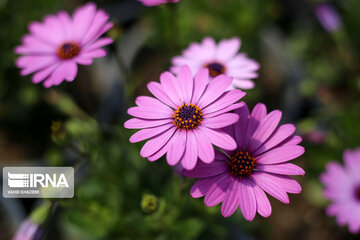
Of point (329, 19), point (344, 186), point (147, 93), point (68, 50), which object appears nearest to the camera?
point (68, 50)

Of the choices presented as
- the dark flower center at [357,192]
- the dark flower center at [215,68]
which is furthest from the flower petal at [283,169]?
the dark flower center at [357,192]

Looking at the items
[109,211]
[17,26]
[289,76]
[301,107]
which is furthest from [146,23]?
[109,211]

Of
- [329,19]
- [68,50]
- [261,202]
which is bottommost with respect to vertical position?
[261,202]

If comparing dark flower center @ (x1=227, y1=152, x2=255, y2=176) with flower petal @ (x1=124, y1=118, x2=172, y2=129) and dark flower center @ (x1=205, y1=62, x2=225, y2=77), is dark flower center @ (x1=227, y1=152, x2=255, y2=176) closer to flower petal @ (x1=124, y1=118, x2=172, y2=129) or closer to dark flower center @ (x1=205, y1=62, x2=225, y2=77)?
flower petal @ (x1=124, y1=118, x2=172, y2=129)

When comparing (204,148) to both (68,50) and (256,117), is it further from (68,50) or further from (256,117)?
(68,50)

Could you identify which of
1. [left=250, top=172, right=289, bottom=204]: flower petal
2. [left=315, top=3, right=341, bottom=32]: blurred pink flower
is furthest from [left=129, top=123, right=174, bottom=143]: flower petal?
[left=315, top=3, right=341, bottom=32]: blurred pink flower

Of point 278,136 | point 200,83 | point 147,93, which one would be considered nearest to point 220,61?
point 200,83

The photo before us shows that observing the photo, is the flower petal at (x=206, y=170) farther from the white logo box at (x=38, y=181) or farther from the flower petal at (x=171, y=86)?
the white logo box at (x=38, y=181)
